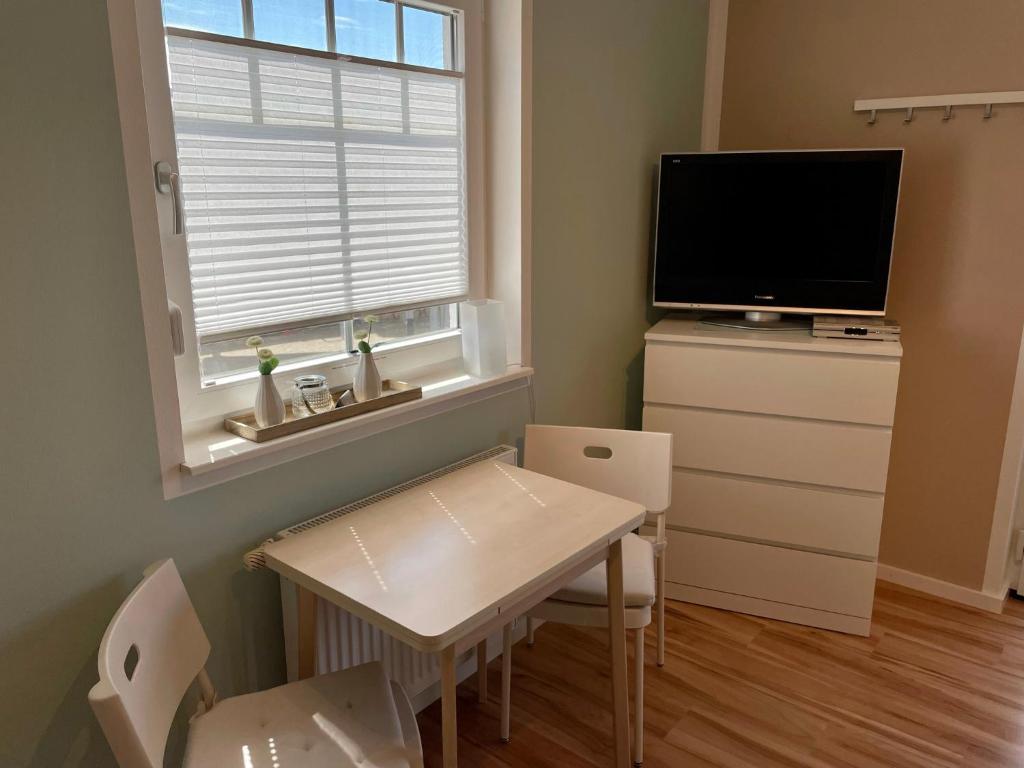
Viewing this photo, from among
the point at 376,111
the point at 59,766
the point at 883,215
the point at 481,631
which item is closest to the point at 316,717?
the point at 481,631

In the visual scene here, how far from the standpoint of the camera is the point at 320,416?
5.98 ft

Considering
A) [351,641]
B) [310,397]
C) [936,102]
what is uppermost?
[936,102]

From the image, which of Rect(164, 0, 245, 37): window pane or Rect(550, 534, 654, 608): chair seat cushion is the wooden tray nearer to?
Rect(550, 534, 654, 608): chair seat cushion

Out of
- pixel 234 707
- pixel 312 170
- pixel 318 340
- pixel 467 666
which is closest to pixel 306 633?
pixel 234 707

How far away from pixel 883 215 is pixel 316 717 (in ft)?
7.35

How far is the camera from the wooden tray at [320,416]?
1.73m

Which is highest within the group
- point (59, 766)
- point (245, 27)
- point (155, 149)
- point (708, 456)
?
point (245, 27)

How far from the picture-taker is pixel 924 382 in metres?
2.80

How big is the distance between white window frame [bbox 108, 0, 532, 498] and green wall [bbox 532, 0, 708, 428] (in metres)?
0.14

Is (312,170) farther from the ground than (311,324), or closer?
farther from the ground

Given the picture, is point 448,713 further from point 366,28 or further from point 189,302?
point 366,28

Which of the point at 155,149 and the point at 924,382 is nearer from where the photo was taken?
the point at 155,149

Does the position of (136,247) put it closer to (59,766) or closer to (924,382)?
(59,766)

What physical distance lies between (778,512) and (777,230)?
95 centimetres
